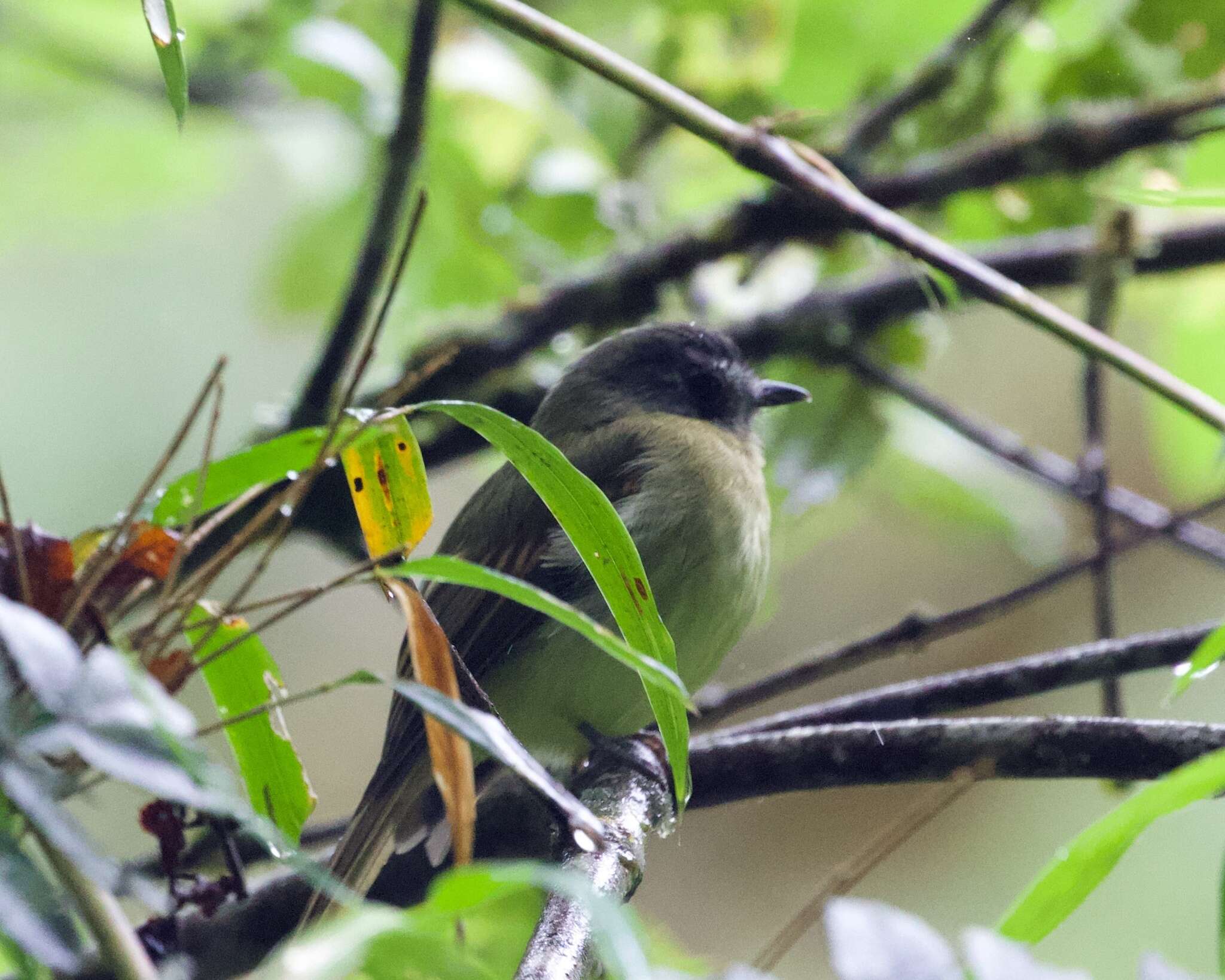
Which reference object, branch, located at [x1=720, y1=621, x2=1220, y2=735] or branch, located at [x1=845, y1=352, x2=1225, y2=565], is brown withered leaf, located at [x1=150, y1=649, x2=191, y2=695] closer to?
branch, located at [x1=720, y1=621, x2=1220, y2=735]

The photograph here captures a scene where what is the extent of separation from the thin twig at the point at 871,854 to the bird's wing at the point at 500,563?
2.80ft

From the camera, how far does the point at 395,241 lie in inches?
119

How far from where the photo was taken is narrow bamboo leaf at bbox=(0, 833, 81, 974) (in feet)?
2.45

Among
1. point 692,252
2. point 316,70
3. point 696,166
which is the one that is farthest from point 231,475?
point 696,166

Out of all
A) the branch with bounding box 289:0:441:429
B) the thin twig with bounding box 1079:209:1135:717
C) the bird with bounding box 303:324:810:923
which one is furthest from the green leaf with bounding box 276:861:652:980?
the branch with bounding box 289:0:441:429

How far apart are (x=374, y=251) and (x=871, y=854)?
5.31 ft

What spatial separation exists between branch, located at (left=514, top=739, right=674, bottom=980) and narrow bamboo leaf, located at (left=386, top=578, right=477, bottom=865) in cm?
14

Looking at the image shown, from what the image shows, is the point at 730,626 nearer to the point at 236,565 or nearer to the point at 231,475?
the point at 231,475

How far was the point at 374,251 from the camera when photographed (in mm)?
2781

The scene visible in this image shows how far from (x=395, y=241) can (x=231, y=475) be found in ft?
5.66

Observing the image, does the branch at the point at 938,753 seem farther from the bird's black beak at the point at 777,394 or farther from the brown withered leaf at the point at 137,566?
the bird's black beak at the point at 777,394

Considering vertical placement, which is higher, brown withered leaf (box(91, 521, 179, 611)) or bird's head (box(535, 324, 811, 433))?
brown withered leaf (box(91, 521, 179, 611))

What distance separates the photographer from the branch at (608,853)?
1.23 m

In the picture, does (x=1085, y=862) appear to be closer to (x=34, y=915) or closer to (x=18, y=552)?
(x=34, y=915)
